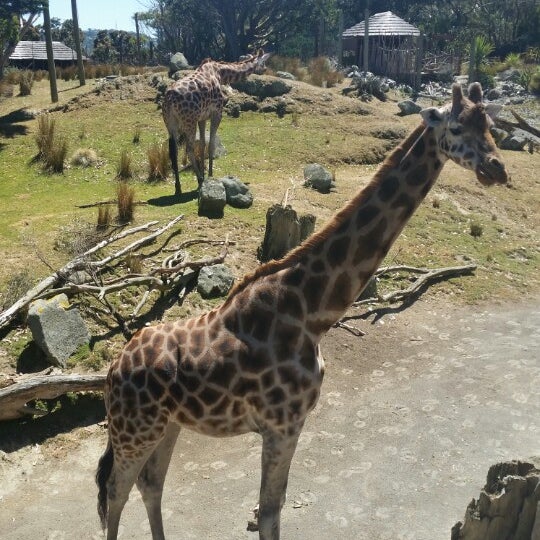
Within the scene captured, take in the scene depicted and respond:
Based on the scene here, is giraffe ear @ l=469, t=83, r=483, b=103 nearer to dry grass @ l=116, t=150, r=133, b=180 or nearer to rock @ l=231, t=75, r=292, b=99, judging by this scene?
dry grass @ l=116, t=150, r=133, b=180

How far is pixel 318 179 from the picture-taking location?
576 inches

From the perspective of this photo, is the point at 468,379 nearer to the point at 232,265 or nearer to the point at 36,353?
the point at 232,265

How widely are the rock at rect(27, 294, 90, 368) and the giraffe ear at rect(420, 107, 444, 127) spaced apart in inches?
224

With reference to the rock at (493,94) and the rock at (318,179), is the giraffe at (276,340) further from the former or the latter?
the rock at (493,94)

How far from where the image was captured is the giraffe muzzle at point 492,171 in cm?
421

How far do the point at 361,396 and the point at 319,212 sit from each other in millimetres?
5497

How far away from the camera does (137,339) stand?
5.01 metres

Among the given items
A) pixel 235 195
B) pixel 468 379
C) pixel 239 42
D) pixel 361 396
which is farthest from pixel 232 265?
pixel 239 42

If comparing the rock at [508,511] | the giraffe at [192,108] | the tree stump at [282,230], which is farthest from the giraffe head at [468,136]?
the giraffe at [192,108]

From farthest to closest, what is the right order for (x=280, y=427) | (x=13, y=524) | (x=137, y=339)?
1. (x=13, y=524)
2. (x=137, y=339)
3. (x=280, y=427)

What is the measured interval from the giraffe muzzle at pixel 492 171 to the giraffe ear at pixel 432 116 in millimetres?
419

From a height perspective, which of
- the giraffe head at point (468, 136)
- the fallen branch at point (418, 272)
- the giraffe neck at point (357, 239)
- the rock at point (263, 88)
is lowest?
the fallen branch at point (418, 272)

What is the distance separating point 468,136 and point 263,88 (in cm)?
1815

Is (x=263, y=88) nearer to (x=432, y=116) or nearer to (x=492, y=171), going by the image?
(x=432, y=116)
